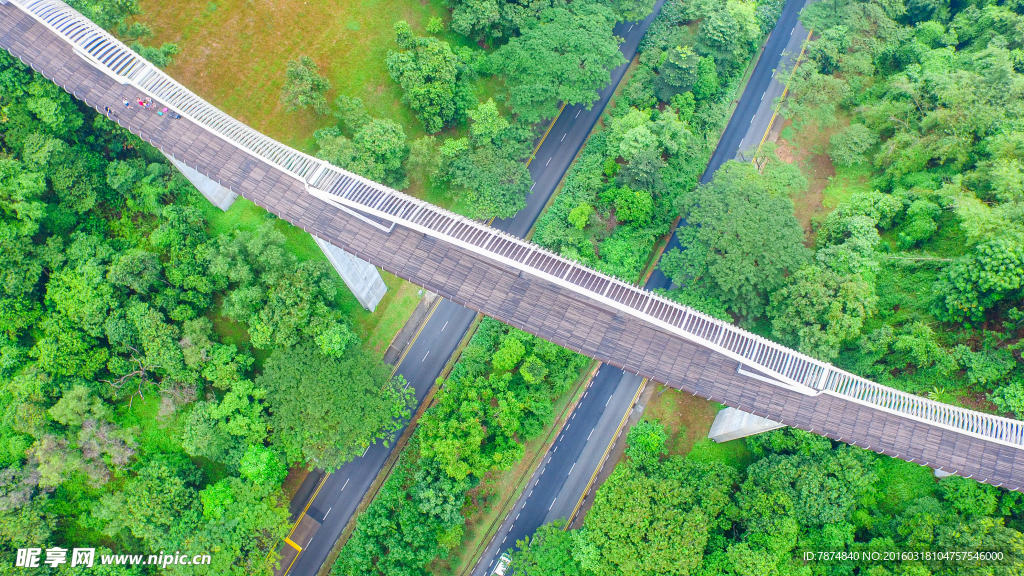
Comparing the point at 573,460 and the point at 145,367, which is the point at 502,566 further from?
the point at 145,367

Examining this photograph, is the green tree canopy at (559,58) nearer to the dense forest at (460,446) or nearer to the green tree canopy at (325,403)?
the dense forest at (460,446)

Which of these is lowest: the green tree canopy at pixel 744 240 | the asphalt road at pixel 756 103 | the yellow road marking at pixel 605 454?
the yellow road marking at pixel 605 454

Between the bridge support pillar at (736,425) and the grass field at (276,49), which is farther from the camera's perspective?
the grass field at (276,49)

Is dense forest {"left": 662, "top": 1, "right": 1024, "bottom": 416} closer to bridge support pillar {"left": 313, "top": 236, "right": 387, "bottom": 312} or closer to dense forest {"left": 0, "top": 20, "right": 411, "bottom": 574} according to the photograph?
bridge support pillar {"left": 313, "top": 236, "right": 387, "bottom": 312}

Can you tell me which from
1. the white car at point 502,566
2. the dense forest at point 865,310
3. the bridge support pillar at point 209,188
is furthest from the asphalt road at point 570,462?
the bridge support pillar at point 209,188

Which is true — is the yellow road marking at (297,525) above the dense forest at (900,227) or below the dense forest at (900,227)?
below

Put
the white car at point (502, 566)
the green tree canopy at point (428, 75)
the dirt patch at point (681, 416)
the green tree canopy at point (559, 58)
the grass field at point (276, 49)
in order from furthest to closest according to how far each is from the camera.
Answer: the grass field at point (276, 49)
the green tree canopy at point (428, 75)
the green tree canopy at point (559, 58)
the dirt patch at point (681, 416)
the white car at point (502, 566)

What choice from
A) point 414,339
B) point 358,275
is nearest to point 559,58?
point 358,275

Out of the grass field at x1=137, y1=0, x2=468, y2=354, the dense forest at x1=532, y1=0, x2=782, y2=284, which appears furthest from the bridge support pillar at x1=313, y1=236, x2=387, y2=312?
the dense forest at x1=532, y1=0, x2=782, y2=284
